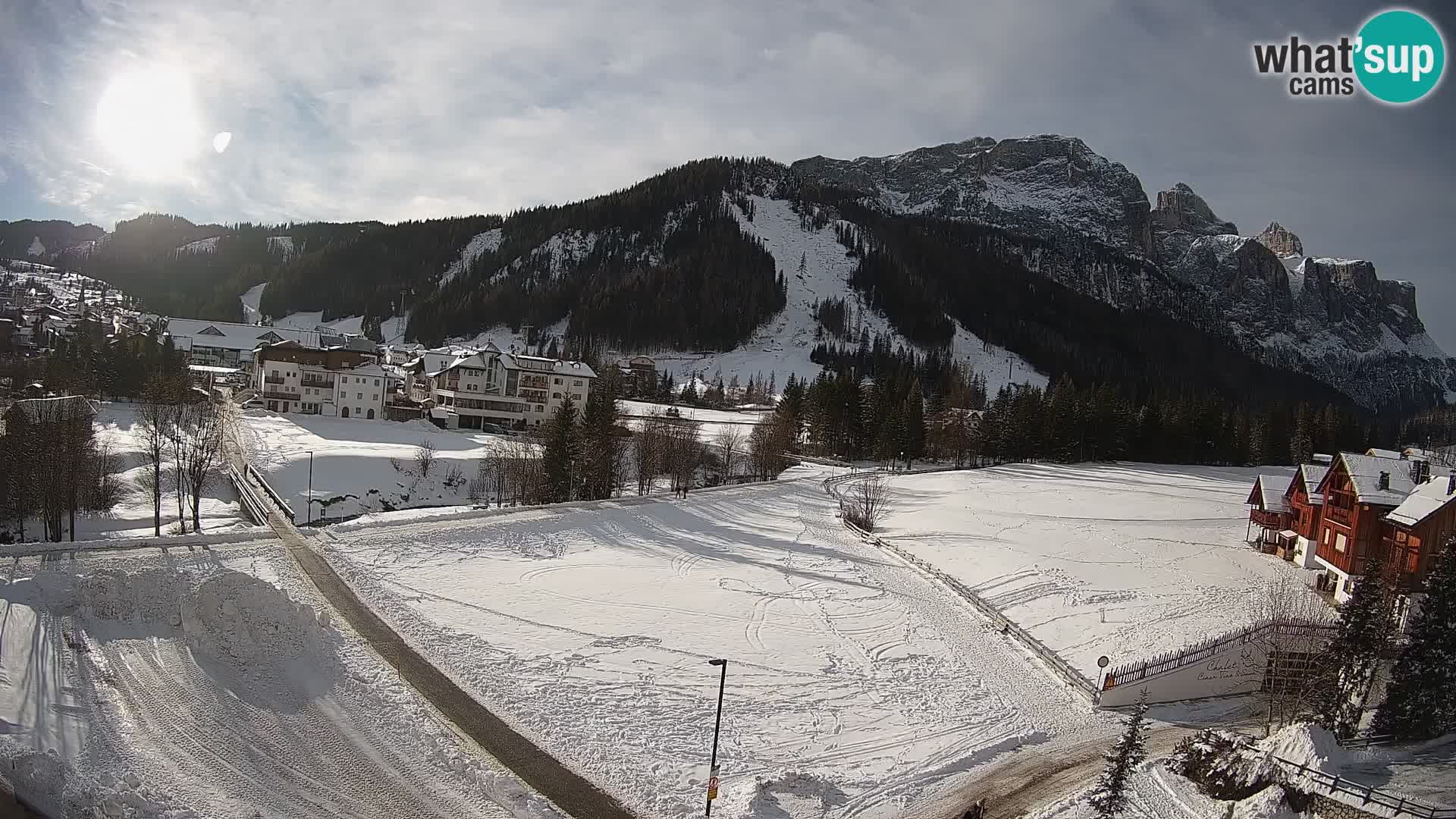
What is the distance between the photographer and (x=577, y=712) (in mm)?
20578

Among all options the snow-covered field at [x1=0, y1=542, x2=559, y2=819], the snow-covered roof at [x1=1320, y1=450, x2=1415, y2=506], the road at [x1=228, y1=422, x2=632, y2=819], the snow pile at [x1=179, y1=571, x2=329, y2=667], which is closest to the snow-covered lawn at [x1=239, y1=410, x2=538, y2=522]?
the road at [x1=228, y1=422, x2=632, y2=819]

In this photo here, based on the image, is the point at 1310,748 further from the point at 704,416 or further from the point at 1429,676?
the point at 704,416

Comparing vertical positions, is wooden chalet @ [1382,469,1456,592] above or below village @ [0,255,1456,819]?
above

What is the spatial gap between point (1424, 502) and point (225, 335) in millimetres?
131064

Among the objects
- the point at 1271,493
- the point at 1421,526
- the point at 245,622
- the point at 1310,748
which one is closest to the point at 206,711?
the point at 245,622

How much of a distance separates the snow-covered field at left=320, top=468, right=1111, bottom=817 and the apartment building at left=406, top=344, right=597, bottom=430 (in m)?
41.8

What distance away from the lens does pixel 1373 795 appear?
15.4 metres

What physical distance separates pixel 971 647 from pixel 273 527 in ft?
100.0

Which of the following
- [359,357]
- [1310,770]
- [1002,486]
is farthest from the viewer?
[359,357]

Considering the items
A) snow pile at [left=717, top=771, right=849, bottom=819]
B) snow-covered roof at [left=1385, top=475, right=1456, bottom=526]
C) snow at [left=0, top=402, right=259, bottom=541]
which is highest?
snow-covered roof at [left=1385, top=475, right=1456, bottom=526]

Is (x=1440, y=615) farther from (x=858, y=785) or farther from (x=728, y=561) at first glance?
(x=728, y=561)

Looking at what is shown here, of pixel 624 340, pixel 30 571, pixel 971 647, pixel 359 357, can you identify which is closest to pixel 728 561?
pixel 971 647

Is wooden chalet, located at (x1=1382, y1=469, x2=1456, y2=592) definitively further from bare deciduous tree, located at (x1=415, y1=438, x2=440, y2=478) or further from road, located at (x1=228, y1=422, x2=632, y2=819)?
bare deciduous tree, located at (x1=415, y1=438, x2=440, y2=478)

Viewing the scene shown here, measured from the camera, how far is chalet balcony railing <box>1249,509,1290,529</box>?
39938mm
